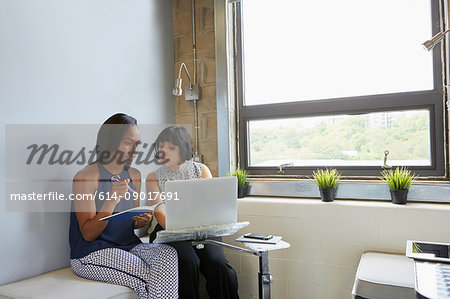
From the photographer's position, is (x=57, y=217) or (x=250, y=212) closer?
(x=57, y=217)

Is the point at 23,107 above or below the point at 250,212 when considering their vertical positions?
above

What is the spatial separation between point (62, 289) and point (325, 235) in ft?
4.80

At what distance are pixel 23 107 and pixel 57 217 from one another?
61 centimetres

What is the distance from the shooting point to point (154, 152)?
257cm

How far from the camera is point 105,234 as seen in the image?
6.27 feet

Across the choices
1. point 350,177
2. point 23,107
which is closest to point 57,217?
point 23,107

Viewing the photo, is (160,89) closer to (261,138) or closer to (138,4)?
(138,4)

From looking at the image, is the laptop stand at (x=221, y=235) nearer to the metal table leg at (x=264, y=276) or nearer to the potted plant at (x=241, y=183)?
the metal table leg at (x=264, y=276)

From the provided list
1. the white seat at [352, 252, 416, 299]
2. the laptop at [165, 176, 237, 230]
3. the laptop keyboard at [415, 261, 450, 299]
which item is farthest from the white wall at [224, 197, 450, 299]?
the laptop keyboard at [415, 261, 450, 299]

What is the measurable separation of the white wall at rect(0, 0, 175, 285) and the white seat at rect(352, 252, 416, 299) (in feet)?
5.11

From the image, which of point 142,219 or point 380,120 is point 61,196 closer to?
point 142,219

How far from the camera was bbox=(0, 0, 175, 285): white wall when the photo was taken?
1.76 metres

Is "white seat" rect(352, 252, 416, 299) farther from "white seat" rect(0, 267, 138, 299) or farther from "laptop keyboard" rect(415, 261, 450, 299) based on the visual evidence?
"white seat" rect(0, 267, 138, 299)

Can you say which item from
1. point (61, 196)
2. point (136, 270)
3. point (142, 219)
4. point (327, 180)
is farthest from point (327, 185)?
point (61, 196)
